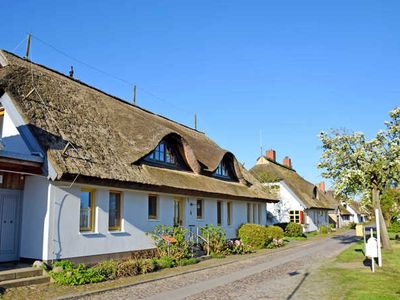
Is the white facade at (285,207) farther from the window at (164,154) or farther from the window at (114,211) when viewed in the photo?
the window at (114,211)

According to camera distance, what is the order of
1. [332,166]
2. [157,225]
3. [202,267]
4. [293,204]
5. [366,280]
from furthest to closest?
[293,204] → [332,166] → [157,225] → [202,267] → [366,280]

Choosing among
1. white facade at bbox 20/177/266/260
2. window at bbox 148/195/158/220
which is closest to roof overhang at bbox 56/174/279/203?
white facade at bbox 20/177/266/260

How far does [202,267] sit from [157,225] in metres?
3.09

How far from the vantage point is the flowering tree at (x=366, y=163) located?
22312 millimetres

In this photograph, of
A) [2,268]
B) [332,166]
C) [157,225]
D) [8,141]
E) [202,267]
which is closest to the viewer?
[2,268]

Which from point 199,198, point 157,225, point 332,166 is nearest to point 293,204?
point 332,166

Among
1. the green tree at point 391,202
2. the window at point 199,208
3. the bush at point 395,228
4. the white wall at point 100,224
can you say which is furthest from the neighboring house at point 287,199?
the white wall at point 100,224

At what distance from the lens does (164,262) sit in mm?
16031

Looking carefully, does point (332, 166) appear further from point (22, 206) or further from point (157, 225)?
point (22, 206)

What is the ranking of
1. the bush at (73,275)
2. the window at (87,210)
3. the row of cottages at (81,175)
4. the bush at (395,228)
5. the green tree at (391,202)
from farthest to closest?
the bush at (395,228) < the green tree at (391,202) < the window at (87,210) < the row of cottages at (81,175) < the bush at (73,275)

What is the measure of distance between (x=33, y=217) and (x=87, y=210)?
2.00 m

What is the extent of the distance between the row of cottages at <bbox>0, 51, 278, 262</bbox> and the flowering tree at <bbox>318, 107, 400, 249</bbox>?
7.29 meters

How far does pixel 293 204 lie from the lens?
4259 centimetres

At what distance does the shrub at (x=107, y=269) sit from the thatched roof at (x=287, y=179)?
99.1 feet
